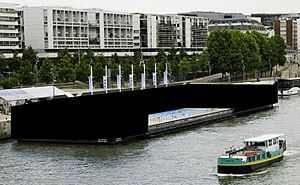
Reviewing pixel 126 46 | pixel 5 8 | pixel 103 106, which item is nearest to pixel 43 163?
pixel 103 106

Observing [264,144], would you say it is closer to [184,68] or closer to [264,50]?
[184,68]

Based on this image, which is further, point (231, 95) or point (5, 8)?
point (5, 8)

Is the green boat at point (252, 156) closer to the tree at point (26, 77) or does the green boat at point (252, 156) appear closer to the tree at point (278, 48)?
the tree at point (26, 77)

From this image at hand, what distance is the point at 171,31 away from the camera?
109 m

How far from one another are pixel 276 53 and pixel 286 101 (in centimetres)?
3810

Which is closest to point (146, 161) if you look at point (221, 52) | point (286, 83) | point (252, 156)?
point (252, 156)

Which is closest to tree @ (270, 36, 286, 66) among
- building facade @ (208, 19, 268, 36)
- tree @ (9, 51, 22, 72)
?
building facade @ (208, 19, 268, 36)

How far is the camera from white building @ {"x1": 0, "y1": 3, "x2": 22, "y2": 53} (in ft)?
250

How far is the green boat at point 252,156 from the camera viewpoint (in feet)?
81.0

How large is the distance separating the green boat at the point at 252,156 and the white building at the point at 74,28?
56.9 m

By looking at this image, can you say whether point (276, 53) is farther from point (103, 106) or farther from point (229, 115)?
point (103, 106)

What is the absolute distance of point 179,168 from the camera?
25.6m

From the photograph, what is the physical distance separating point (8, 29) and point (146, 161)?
172ft

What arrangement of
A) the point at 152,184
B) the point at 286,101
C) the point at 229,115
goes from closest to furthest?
1. the point at 152,184
2. the point at 229,115
3. the point at 286,101
